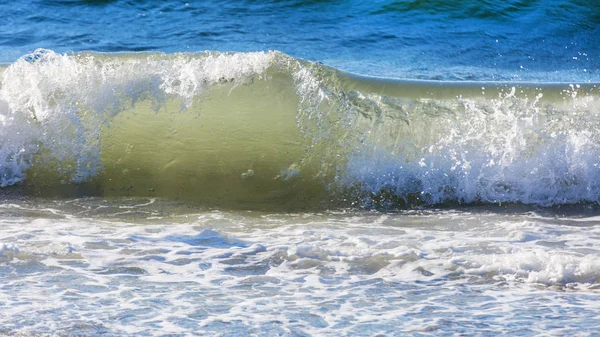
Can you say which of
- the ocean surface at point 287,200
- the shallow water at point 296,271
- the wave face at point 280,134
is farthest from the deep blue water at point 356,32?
the shallow water at point 296,271

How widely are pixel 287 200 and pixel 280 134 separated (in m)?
0.55

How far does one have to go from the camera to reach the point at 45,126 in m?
5.49

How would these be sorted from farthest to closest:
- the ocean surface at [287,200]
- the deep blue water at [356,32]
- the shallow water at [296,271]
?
the deep blue water at [356,32], the ocean surface at [287,200], the shallow water at [296,271]

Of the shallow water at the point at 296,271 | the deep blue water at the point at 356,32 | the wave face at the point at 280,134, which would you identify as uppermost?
the deep blue water at the point at 356,32

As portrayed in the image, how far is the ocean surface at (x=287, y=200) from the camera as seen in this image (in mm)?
3066

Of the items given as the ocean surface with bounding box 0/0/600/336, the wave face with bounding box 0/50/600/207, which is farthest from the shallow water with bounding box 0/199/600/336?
the wave face with bounding box 0/50/600/207

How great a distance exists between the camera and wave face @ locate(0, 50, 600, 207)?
516cm

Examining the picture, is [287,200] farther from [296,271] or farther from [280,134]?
[296,271]

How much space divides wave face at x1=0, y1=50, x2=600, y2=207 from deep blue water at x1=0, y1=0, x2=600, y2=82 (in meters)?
2.44

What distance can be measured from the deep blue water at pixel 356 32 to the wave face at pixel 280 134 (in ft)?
8.01

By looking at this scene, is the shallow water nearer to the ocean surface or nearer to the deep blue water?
the ocean surface

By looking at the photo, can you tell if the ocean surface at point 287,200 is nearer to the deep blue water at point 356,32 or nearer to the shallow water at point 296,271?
the shallow water at point 296,271

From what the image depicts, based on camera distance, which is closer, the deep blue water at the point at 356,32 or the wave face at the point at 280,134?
the wave face at the point at 280,134

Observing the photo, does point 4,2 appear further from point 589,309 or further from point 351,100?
point 589,309
